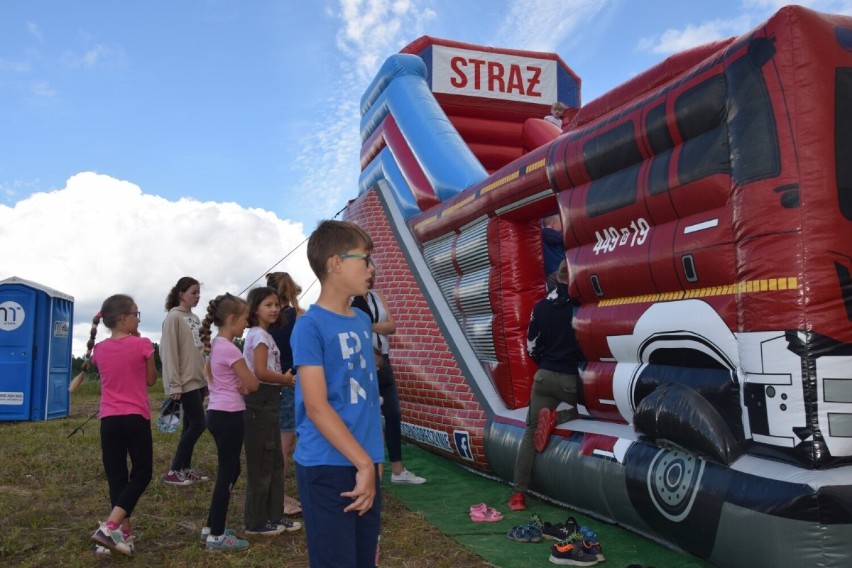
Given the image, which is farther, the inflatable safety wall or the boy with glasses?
the inflatable safety wall

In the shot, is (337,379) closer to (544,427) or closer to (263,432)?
(263,432)

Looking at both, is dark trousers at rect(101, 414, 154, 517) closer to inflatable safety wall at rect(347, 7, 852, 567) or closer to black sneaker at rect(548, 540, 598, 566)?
black sneaker at rect(548, 540, 598, 566)

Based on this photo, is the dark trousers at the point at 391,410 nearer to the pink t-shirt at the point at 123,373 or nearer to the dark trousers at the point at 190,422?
the dark trousers at the point at 190,422

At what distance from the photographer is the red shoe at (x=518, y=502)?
4.07 meters

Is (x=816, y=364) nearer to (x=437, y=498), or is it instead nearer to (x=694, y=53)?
(x=694, y=53)

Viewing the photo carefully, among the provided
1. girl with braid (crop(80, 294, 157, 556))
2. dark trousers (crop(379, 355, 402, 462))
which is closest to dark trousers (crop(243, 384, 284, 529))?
girl with braid (crop(80, 294, 157, 556))

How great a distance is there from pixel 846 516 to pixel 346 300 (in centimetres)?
195

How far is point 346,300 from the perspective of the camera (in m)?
1.92

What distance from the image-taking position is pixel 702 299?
10.2ft

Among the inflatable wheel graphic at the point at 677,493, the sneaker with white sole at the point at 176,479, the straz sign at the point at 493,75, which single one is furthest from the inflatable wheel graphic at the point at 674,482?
the straz sign at the point at 493,75

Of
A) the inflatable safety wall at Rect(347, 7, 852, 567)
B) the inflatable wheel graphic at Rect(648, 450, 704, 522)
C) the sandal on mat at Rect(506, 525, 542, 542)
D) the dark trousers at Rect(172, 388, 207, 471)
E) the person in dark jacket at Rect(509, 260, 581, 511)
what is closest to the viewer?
the inflatable safety wall at Rect(347, 7, 852, 567)

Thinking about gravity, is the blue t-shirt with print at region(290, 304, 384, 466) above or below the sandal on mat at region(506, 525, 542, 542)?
above

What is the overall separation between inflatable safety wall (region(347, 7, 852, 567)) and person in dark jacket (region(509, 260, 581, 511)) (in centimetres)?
10

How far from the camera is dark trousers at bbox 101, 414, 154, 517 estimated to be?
3.29 meters
